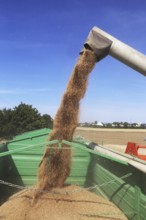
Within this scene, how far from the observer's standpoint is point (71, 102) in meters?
5.70

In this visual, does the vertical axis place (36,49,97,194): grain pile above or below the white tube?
below

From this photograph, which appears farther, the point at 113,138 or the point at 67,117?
the point at 113,138

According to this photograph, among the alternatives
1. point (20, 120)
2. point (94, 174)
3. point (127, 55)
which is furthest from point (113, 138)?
point (127, 55)

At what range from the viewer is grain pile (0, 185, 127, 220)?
472 centimetres

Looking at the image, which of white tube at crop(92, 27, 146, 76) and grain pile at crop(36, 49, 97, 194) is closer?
white tube at crop(92, 27, 146, 76)

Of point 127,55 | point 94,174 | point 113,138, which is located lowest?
point 94,174

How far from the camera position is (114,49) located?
5031 mm

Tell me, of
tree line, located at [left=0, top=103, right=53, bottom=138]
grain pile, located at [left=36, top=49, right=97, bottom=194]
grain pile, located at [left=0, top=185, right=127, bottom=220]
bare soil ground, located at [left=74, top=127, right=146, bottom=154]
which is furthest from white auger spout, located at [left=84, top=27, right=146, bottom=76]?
tree line, located at [left=0, top=103, right=53, bottom=138]

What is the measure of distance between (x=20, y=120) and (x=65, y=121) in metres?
30.4

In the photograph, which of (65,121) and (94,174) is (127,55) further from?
(94,174)

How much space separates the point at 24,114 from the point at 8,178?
28.8 meters

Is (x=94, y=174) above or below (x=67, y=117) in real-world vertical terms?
below

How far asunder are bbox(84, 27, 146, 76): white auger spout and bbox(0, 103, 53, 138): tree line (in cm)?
2971

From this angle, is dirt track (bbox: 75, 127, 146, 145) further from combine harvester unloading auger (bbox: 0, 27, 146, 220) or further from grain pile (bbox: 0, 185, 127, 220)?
grain pile (bbox: 0, 185, 127, 220)
